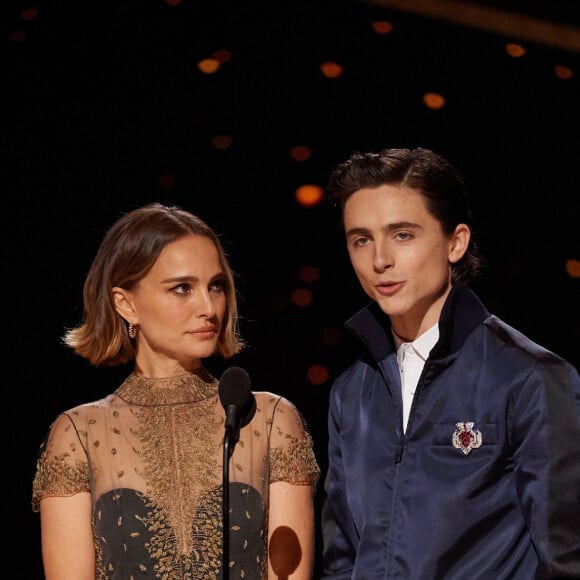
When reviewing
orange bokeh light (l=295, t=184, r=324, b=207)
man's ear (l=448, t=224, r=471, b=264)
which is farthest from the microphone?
orange bokeh light (l=295, t=184, r=324, b=207)

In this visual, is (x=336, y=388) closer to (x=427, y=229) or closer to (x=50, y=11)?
A: (x=427, y=229)

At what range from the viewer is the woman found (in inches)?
98.1

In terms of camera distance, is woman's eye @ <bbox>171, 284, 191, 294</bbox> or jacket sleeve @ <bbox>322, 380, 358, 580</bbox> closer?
jacket sleeve @ <bbox>322, 380, 358, 580</bbox>

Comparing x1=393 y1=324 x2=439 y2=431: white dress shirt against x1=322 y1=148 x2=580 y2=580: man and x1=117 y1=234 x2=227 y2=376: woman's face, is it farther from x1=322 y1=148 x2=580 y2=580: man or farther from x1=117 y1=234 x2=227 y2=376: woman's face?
x1=117 y1=234 x2=227 y2=376: woman's face

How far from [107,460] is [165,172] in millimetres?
1402

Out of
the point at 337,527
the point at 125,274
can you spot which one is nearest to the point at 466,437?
the point at 337,527

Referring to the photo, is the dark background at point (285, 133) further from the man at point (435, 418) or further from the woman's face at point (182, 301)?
the man at point (435, 418)

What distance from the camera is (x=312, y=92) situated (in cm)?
380

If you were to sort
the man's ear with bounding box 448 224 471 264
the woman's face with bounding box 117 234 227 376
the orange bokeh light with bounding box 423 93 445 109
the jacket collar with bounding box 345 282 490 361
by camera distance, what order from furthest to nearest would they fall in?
the orange bokeh light with bounding box 423 93 445 109 → the woman's face with bounding box 117 234 227 376 → the man's ear with bounding box 448 224 471 264 → the jacket collar with bounding box 345 282 490 361

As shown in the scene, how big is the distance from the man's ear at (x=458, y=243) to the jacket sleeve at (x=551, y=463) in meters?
0.41

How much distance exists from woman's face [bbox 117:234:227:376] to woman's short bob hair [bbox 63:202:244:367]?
3cm

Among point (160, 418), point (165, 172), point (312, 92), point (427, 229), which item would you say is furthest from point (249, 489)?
point (312, 92)

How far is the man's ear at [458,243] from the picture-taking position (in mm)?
2441

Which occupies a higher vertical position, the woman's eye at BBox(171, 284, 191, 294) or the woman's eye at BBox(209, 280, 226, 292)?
the woman's eye at BBox(209, 280, 226, 292)
